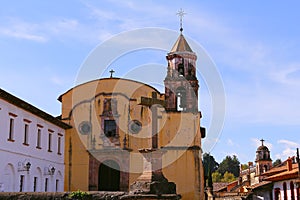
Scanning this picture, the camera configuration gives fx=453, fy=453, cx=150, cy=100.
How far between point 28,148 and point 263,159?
3145 centimetres

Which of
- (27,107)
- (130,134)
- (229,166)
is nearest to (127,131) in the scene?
(130,134)

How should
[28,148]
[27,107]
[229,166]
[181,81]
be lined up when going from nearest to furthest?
[27,107]
[28,148]
[181,81]
[229,166]

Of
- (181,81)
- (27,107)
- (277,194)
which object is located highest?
(181,81)

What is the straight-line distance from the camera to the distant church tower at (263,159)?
49.2 m

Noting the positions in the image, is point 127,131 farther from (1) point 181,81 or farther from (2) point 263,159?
(2) point 263,159

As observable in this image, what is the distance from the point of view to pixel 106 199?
12.4 m

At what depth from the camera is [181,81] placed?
98.8 ft

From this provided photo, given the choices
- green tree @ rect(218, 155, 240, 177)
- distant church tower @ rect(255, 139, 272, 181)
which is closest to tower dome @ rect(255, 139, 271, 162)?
distant church tower @ rect(255, 139, 272, 181)

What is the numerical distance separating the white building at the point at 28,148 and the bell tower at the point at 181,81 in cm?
762

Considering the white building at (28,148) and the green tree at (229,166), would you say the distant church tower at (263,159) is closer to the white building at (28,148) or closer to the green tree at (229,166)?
the white building at (28,148)

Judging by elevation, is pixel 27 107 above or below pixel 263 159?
above

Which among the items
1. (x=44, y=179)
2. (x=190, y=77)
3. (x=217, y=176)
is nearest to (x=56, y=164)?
(x=44, y=179)

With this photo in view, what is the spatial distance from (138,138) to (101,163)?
3096 millimetres

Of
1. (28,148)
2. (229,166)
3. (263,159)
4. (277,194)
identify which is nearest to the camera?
(28,148)
